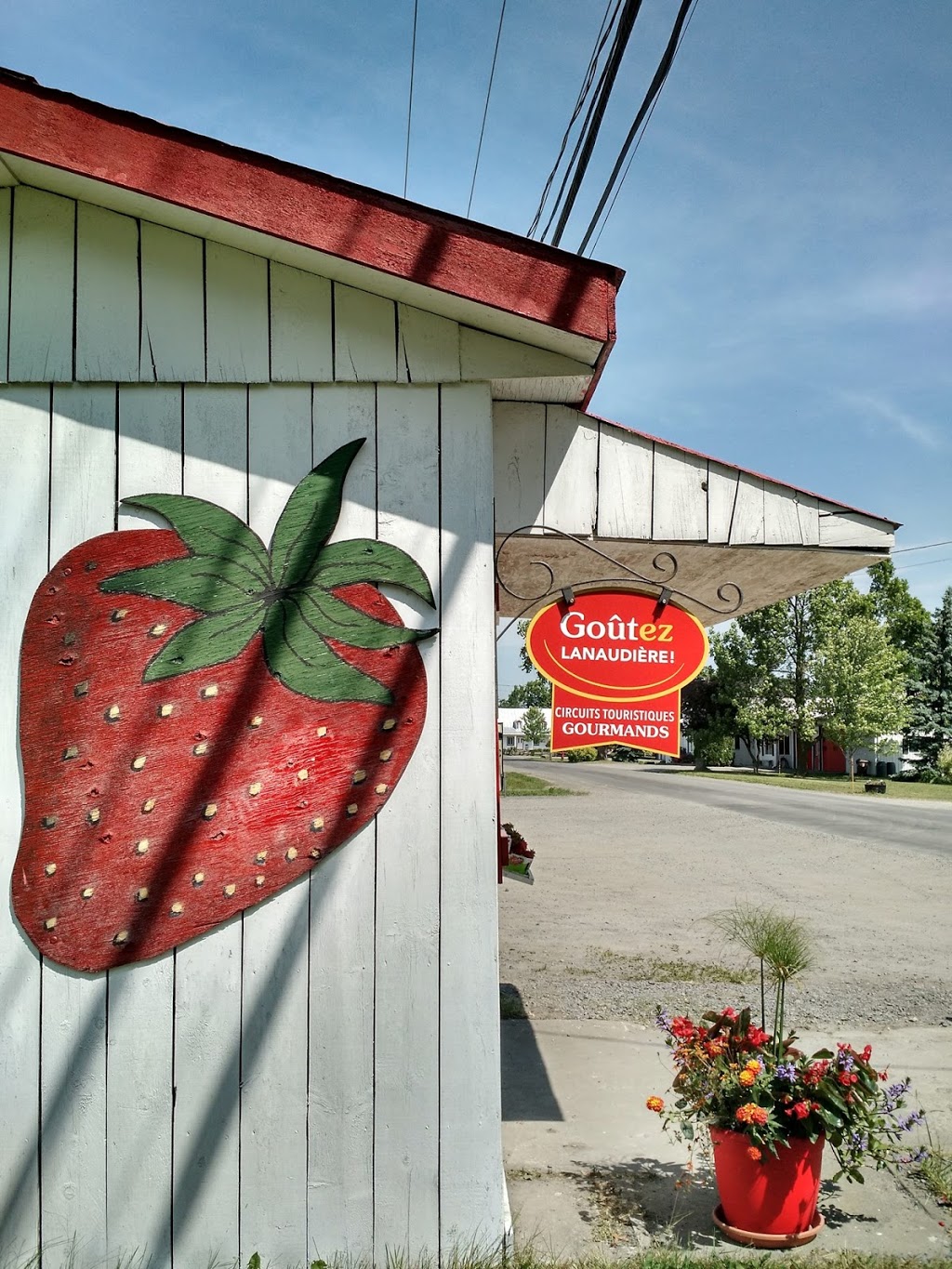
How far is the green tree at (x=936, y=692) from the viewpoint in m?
48.4

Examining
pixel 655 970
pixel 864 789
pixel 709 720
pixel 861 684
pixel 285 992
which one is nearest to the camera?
pixel 285 992

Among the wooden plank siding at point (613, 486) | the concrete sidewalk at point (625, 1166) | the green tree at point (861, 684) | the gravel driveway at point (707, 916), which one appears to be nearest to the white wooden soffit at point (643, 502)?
the wooden plank siding at point (613, 486)

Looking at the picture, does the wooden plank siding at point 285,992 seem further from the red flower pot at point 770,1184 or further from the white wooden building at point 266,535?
the red flower pot at point 770,1184

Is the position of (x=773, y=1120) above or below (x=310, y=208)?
below

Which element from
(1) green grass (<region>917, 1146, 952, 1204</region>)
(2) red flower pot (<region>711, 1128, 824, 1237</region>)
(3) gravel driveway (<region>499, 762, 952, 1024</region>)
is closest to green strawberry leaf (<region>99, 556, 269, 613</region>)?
Answer: (2) red flower pot (<region>711, 1128, 824, 1237</region>)

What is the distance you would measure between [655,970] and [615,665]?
5686 mm

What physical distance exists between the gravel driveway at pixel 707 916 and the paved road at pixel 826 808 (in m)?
0.26

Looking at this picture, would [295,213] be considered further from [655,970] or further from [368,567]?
Answer: [655,970]

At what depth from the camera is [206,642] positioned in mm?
3348

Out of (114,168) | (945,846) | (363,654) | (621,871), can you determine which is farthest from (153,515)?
(945,846)

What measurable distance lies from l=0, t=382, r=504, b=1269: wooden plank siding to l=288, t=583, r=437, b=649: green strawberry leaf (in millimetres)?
91

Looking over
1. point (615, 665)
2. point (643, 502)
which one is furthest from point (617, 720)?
point (643, 502)

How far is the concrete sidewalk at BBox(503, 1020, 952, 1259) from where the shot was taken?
3.79m

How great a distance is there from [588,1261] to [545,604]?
2180mm
